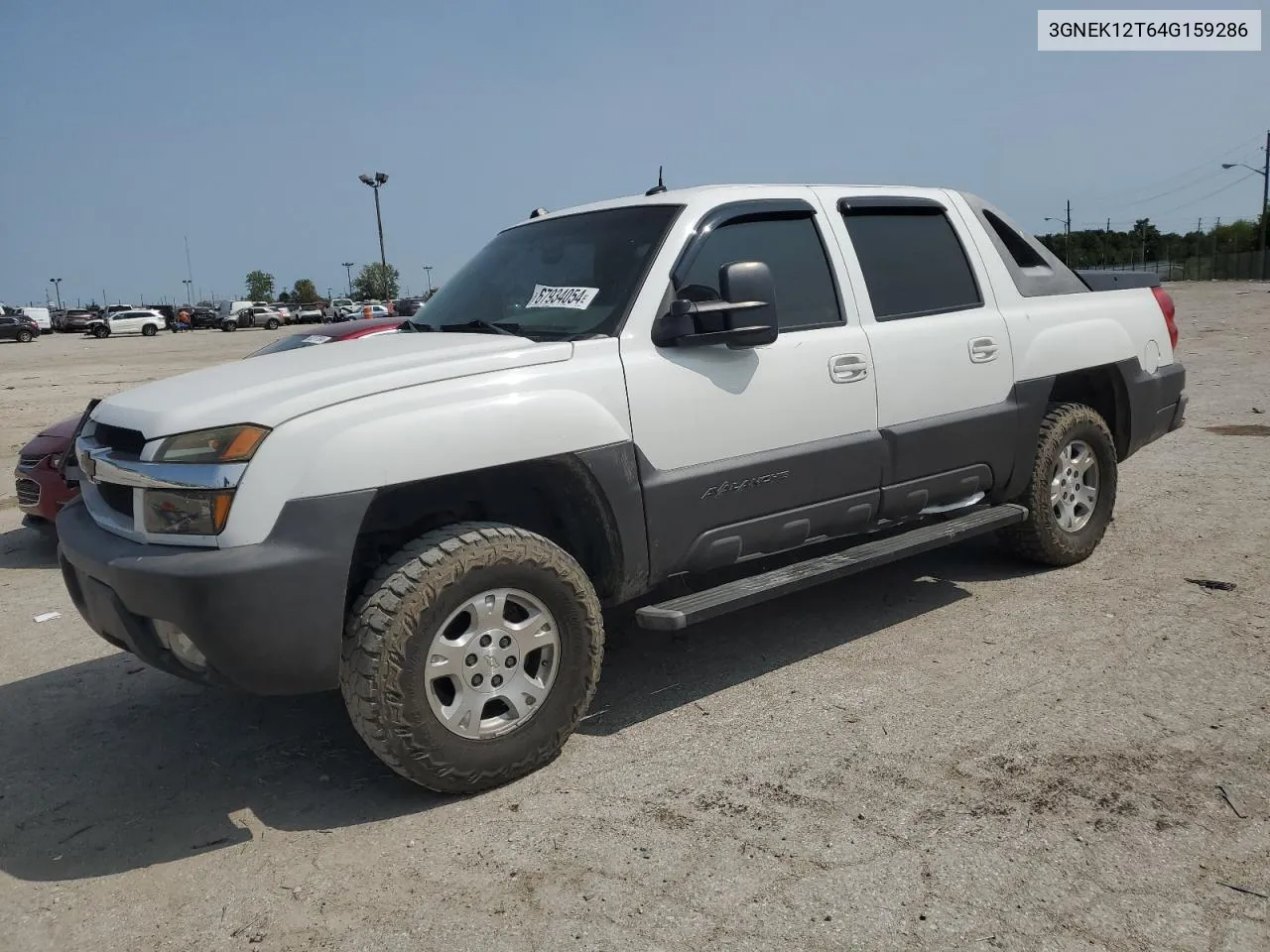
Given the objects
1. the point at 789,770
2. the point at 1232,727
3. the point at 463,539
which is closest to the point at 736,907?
the point at 789,770

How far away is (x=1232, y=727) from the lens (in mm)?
3549

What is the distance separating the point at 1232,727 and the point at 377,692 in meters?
2.85

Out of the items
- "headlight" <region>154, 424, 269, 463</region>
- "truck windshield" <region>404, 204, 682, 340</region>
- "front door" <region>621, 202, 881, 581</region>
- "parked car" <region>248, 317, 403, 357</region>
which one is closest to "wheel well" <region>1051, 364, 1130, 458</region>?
"front door" <region>621, 202, 881, 581</region>

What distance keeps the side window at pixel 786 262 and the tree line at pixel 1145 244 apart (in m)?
61.4

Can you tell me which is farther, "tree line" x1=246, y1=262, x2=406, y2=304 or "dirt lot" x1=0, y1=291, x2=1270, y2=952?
"tree line" x1=246, y1=262, x2=406, y2=304

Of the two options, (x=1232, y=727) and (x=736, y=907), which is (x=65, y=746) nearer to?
(x=736, y=907)

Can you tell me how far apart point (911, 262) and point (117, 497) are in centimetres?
339

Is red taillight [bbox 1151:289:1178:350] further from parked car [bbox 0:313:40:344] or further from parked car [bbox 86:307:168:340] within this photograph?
parked car [bbox 86:307:168:340]

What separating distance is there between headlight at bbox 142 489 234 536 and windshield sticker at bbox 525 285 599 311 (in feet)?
4.96

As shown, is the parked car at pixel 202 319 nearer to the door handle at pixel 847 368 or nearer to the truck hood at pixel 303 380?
the truck hood at pixel 303 380

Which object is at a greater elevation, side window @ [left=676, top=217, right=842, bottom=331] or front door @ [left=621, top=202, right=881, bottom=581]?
side window @ [left=676, top=217, right=842, bottom=331]

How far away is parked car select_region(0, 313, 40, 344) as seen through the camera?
165 feet

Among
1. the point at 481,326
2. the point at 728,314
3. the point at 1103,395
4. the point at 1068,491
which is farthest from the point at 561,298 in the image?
the point at 1103,395

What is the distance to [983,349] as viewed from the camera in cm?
482
